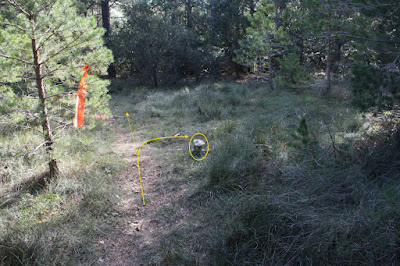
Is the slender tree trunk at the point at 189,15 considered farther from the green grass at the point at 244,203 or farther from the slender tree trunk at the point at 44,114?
the slender tree trunk at the point at 44,114

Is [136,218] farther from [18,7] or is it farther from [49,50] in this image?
[18,7]

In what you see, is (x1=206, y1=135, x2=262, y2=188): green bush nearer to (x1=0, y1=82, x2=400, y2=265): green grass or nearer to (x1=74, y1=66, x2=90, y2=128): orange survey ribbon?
(x1=0, y1=82, x2=400, y2=265): green grass

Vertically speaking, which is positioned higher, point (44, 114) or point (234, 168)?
point (44, 114)

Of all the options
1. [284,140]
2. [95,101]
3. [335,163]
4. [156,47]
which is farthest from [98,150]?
[156,47]

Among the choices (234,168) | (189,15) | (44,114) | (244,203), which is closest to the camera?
(244,203)

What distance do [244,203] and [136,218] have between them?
1.36 metres

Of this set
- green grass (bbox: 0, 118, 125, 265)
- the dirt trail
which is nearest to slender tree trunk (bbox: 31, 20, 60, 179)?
green grass (bbox: 0, 118, 125, 265)

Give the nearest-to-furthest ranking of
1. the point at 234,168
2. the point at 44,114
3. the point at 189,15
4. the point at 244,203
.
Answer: the point at 244,203
the point at 44,114
the point at 234,168
the point at 189,15

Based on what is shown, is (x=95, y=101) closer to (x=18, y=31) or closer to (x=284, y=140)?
(x=18, y=31)

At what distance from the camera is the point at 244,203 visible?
9.93 ft

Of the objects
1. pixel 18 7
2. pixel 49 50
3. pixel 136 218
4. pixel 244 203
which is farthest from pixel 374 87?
pixel 18 7

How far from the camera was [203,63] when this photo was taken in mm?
13812

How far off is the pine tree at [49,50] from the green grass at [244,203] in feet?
1.84

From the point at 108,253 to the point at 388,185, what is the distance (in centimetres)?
290
